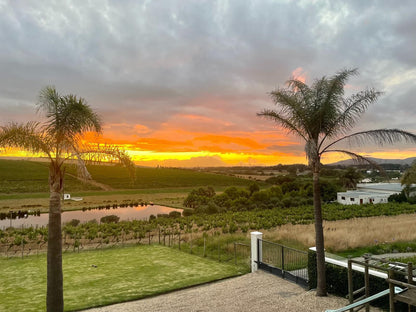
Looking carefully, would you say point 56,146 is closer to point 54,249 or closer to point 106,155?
point 106,155

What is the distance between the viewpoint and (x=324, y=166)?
38.6 ft

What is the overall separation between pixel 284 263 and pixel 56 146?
12.3 metres

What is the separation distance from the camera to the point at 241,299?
454 inches

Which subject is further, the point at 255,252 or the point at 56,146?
the point at 255,252

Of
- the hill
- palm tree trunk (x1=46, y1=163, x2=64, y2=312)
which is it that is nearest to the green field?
the hill

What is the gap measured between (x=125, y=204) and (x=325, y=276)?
74890 mm

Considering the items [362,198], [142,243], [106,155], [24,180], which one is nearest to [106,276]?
[106,155]

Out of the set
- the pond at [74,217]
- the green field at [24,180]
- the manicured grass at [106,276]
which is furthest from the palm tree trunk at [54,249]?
the green field at [24,180]

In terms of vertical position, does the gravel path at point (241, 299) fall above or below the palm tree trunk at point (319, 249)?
below

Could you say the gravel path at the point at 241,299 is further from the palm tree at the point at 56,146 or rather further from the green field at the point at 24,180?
the green field at the point at 24,180

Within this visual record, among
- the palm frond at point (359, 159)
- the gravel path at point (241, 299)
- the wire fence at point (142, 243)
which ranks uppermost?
the palm frond at point (359, 159)

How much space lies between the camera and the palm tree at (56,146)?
9.60 m

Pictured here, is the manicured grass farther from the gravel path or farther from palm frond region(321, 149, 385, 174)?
palm frond region(321, 149, 385, 174)

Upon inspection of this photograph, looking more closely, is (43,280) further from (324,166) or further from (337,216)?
(337,216)
